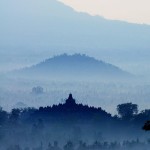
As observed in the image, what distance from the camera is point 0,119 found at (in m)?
90.1

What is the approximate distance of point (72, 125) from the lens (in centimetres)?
9094

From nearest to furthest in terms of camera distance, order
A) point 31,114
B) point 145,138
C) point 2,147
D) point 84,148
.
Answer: point 84,148, point 2,147, point 145,138, point 31,114

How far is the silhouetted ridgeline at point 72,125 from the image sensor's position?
85.4m

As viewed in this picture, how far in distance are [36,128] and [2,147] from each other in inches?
206

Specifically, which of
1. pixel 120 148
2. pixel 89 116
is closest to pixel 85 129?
pixel 89 116

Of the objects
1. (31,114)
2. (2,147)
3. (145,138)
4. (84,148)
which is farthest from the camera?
(31,114)

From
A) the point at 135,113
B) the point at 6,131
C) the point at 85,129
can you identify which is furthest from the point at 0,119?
the point at 135,113

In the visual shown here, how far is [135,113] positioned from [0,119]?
1715 cm

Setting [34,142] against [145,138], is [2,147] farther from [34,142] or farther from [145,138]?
[145,138]

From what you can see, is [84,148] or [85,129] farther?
[85,129]

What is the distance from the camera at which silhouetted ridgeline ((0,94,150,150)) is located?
85.4 metres

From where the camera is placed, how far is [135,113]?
9294 cm

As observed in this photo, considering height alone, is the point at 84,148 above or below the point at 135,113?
below

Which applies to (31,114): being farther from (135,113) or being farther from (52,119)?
(135,113)
